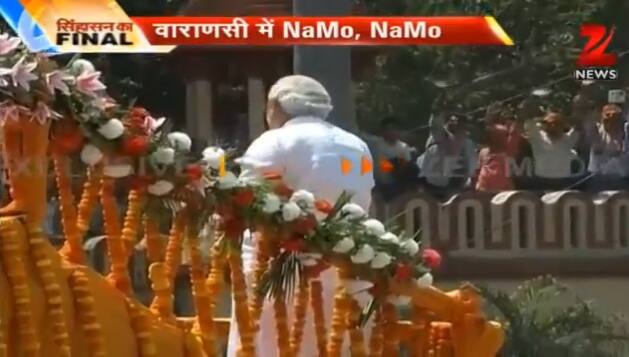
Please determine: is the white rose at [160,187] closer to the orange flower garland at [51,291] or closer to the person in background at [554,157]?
the orange flower garland at [51,291]

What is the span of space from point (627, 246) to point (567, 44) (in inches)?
191

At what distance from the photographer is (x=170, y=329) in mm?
3436

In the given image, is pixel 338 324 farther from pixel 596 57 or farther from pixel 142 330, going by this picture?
pixel 596 57

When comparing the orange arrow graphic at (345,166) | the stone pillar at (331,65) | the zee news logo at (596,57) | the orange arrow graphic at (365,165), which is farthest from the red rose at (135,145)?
the zee news logo at (596,57)

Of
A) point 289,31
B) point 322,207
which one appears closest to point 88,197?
point 322,207

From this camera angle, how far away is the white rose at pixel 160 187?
3.40m

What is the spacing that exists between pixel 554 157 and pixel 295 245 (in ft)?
26.6

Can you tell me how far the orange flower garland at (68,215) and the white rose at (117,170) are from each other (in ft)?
0.27

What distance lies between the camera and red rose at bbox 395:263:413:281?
3.77 metres

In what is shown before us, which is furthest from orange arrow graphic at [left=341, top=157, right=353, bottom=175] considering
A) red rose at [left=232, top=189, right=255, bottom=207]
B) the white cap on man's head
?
red rose at [left=232, top=189, right=255, bottom=207]

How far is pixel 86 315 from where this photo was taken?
320cm

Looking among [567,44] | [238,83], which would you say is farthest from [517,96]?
[238,83]

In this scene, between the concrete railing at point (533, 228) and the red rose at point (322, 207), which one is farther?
the concrete railing at point (533, 228)

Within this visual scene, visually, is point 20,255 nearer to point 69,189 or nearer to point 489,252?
point 69,189
